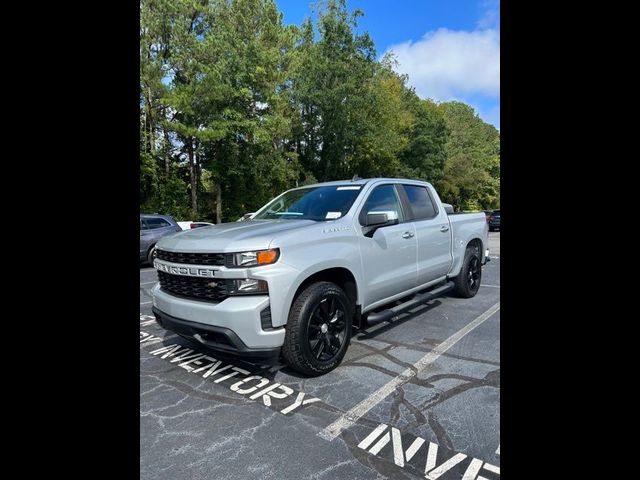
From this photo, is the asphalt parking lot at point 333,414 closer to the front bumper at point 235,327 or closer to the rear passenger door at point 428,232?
the front bumper at point 235,327

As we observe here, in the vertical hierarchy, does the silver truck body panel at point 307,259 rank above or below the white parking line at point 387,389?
above

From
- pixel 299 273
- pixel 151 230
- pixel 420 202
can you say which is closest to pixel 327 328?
pixel 299 273

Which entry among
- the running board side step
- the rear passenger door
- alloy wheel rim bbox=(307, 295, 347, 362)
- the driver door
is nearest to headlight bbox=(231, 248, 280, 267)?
alloy wheel rim bbox=(307, 295, 347, 362)

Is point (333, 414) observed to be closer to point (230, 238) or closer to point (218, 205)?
point (230, 238)

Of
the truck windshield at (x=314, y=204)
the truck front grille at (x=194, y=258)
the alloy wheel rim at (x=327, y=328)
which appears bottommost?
the alloy wheel rim at (x=327, y=328)

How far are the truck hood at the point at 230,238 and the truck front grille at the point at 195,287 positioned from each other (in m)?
0.25

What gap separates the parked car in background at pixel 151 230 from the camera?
35.1 ft

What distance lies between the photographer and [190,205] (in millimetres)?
24375

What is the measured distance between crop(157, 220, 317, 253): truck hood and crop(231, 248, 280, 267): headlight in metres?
0.04

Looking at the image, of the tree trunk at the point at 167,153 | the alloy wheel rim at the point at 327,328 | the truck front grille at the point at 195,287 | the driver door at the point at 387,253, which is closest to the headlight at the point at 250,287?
the truck front grille at the point at 195,287

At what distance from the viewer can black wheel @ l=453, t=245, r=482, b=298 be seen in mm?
5969

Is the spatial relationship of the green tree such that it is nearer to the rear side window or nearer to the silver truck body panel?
the rear side window
